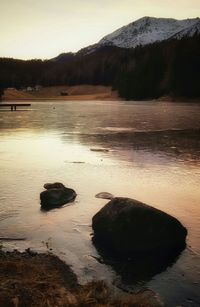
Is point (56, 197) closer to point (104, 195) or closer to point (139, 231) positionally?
point (104, 195)

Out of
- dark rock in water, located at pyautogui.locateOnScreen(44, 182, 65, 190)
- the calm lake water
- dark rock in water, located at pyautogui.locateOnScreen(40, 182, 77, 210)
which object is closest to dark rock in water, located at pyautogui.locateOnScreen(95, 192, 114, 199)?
the calm lake water

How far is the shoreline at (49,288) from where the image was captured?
24.4 feet

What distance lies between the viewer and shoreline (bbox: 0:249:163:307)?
7445 mm

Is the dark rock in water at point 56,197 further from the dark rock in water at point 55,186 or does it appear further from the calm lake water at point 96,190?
the calm lake water at point 96,190

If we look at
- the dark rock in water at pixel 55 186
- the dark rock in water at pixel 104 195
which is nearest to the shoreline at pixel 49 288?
the dark rock in water at pixel 104 195

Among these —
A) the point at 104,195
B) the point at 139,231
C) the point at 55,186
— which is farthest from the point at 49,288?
the point at 55,186

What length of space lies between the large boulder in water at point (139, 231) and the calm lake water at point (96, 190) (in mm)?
475

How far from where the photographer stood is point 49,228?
12.1 meters

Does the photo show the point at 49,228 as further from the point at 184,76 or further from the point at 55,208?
the point at 184,76

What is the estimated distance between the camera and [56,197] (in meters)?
14.6

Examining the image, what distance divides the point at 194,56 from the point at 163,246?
11480 cm

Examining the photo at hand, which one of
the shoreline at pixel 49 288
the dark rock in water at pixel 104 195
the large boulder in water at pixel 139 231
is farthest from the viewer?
the dark rock in water at pixel 104 195

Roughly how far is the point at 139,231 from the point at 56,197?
4589 mm

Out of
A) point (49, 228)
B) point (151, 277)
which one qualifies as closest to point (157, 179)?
point (49, 228)
